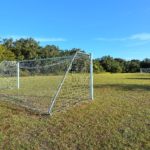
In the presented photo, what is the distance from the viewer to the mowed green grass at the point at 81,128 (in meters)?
6.32

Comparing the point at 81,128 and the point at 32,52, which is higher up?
the point at 32,52

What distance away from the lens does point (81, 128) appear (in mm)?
7066

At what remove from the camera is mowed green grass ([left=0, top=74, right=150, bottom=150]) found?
6.32 metres

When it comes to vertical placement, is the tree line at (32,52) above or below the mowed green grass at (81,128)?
above

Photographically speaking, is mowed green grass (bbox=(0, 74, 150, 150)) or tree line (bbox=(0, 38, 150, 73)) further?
tree line (bbox=(0, 38, 150, 73))

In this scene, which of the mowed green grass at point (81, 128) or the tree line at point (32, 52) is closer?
the mowed green grass at point (81, 128)

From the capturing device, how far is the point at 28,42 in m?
47.8

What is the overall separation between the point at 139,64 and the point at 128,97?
59.5 meters

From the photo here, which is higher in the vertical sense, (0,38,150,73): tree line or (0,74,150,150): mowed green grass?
(0,38,150,73): tree line

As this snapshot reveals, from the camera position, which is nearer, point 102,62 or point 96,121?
point 96,121

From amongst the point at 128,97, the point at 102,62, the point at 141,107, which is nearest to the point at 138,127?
the point at 141,107

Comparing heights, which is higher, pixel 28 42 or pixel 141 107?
pixel 28 42

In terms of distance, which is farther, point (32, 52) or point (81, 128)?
point (32, 52)

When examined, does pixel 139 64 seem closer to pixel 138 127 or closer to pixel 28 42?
pixel 28 42
